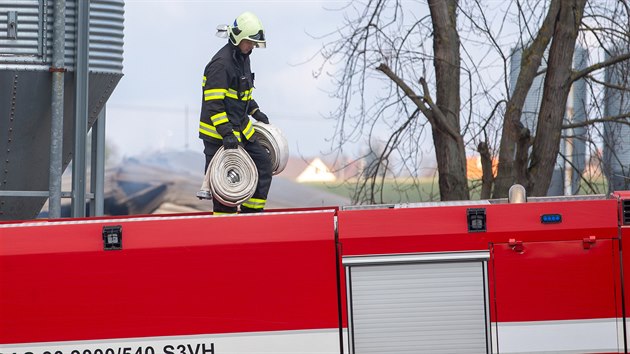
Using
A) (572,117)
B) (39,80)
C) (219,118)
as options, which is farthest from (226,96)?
(572,117)

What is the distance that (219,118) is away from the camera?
24.8 feet

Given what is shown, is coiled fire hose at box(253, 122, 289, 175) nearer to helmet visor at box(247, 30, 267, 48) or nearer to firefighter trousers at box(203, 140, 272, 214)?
firefighter trousers at box(203, 140, 272, 214)

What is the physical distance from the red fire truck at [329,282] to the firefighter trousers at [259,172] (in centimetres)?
150

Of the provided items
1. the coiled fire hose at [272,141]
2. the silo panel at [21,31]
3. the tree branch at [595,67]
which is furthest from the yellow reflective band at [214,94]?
the tree branch at [595,67]

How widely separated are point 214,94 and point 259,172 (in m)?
0.72

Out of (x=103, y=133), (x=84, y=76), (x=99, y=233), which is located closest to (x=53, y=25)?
(x=84, y=76)

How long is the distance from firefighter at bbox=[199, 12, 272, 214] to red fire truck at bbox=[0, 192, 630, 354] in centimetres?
150

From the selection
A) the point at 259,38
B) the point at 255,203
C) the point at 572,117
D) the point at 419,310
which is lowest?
the point at 419,310

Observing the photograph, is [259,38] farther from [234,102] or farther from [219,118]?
[219,118]

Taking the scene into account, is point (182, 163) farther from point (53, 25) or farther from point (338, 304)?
point (338, 304)

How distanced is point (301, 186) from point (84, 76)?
61.4 ft

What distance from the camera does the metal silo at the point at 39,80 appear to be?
10109 millimetres

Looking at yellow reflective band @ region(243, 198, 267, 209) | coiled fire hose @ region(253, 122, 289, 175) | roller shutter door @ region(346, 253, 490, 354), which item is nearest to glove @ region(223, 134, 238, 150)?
yellow reflective band @ region(243, 198, 267, 209)

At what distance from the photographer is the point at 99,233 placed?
629cm
